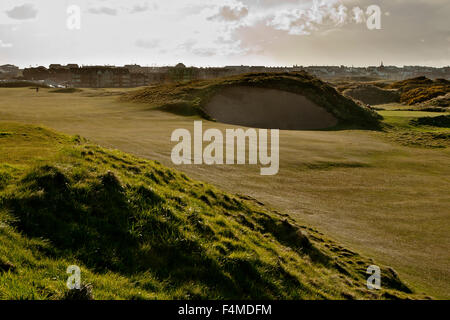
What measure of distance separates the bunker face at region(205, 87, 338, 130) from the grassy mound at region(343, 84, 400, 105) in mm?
66240

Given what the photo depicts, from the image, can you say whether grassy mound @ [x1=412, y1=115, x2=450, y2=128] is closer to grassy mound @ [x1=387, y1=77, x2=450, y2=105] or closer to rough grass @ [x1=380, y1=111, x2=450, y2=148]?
rough grass @ [x1=380, y1=111, x2=450, y2=148]

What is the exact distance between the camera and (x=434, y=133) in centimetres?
3972

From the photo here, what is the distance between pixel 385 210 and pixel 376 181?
5745 millimetres

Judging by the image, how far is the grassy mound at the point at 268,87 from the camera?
174 feet

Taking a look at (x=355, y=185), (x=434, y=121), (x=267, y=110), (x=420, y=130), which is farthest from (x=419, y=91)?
(x=355, y=185)

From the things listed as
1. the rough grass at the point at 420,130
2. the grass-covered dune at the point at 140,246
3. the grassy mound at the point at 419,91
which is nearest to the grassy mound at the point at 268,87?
the rough grass at the point at 420,130

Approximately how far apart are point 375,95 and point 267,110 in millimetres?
76123

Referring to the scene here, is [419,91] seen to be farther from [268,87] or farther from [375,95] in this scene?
[268,87]

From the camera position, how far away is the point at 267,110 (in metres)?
55.5

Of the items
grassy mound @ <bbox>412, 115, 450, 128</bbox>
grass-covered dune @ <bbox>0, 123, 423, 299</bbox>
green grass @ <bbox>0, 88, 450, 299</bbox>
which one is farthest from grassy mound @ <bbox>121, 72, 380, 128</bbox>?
grass-covered dune @ <bbox>0, 123, 423, 299</bbox>

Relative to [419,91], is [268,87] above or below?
below

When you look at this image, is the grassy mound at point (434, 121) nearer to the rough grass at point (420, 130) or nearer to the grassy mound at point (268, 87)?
the rough grass at point (420, 130)
